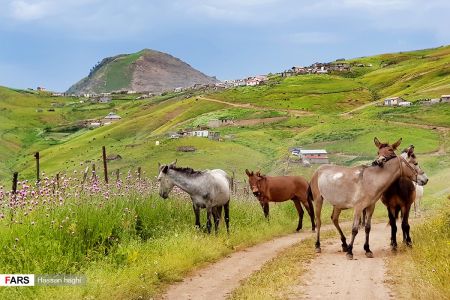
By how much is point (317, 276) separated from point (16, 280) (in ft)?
20.3

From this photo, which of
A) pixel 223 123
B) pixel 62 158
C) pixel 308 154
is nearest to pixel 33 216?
pixel 308 154

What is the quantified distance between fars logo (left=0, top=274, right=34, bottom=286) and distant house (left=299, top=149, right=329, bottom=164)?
42.8 metres

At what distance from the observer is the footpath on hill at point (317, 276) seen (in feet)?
36.0

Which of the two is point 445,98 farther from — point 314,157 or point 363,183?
point 363,183

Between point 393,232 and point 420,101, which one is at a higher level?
point 420,101

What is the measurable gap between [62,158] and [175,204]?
247 feet

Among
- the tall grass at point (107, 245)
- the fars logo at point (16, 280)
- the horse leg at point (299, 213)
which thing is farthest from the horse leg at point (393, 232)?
the fars logo at point (16, 280)

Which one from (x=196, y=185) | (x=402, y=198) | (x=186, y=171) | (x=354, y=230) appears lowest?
(x=354, y=230)

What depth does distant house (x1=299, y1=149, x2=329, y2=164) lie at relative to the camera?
2073 inches

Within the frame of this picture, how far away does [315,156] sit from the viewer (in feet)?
177

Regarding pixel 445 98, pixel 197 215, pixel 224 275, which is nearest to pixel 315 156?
pixel 197 215

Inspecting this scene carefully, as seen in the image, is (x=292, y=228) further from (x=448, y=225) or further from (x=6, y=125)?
(x=6, y=125)

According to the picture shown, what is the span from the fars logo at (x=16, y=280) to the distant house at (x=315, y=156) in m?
42.8

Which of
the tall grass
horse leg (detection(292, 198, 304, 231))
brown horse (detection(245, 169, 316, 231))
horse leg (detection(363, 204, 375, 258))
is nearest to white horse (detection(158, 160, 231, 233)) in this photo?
the tall grass
